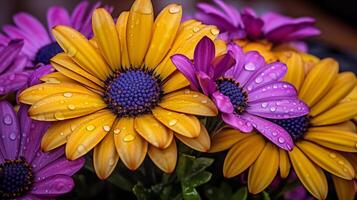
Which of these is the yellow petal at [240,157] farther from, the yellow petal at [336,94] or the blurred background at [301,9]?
the blurred background at [301,9]

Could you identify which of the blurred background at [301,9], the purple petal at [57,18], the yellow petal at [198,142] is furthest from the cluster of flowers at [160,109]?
the blurred background at [301,9]

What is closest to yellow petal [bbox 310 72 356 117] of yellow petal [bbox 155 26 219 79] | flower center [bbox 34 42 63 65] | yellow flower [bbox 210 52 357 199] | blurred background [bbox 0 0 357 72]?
yellow flower [bbox 210 52 357 199]

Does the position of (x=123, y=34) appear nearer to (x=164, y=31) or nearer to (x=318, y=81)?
(x=164, y=31)

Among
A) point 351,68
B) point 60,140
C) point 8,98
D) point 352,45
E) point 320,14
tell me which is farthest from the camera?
point 320,14

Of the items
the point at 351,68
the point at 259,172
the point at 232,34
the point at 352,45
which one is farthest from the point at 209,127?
the point at 352,45

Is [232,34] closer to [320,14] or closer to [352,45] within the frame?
[352,45]
